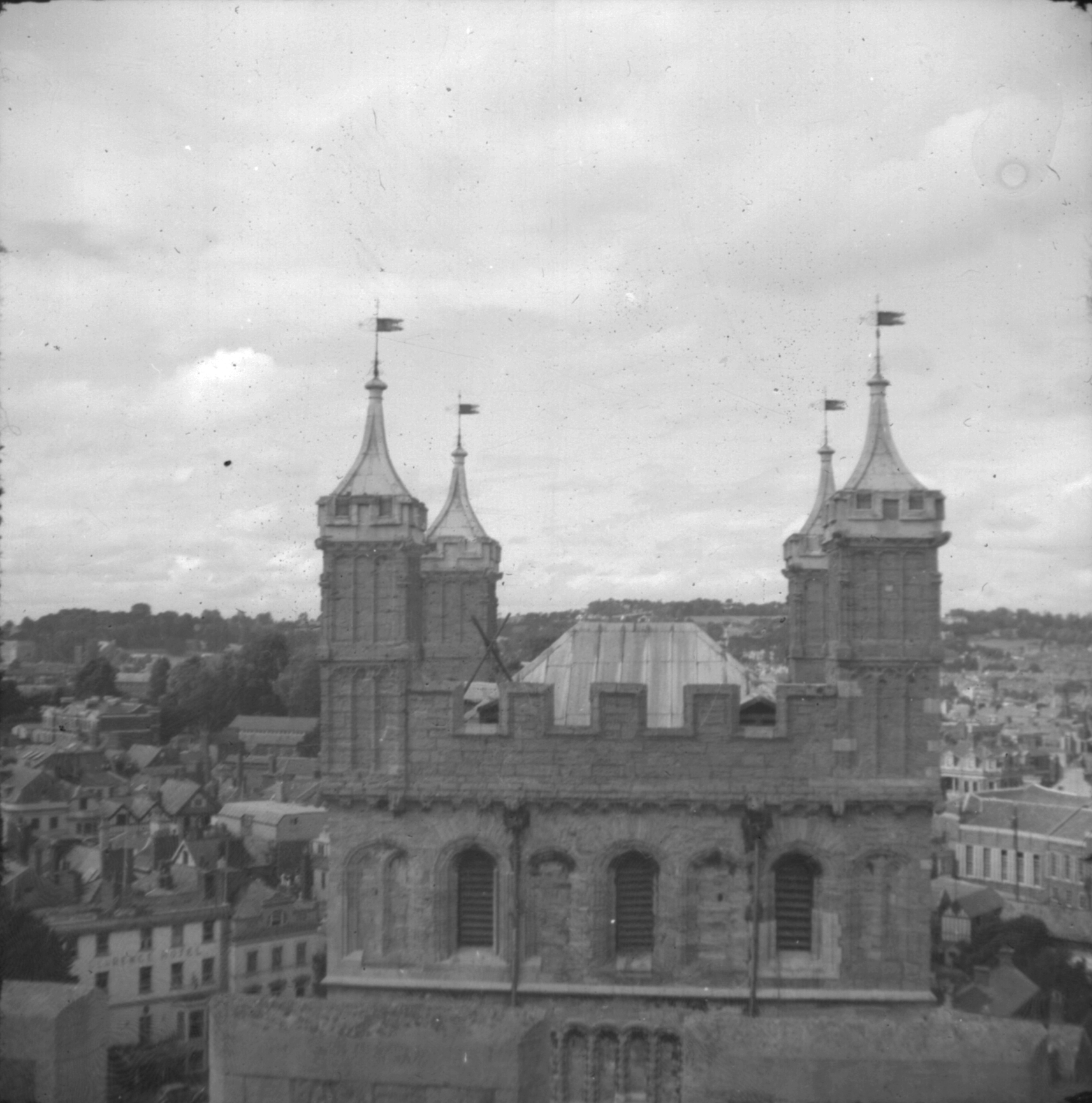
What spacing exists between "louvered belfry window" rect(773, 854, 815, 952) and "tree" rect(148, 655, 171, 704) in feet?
175

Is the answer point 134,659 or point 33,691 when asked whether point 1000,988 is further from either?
point 134,659

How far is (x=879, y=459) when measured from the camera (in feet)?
55.9

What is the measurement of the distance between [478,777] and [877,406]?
27.8 ft

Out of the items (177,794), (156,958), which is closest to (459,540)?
(156,958)

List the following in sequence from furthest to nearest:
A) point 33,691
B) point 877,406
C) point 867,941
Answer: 1. point 33,691
2. point 877,406
3. point 867,941

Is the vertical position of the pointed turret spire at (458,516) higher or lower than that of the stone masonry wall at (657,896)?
higher

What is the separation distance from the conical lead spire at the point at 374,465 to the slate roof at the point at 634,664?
4053 mm

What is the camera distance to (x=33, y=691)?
→ 105ft

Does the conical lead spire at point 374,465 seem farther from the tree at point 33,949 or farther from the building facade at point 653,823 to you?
the tree at point 33,949

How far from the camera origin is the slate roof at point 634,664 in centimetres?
1828

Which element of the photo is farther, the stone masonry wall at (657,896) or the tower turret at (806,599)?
the tower turret at (806,599)

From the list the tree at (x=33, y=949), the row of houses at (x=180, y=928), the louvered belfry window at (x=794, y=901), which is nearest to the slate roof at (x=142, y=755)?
the row of houses at (x=180, y=928)

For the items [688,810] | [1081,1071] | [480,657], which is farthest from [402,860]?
[1081,1071]

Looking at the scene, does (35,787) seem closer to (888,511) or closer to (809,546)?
(809,546)
